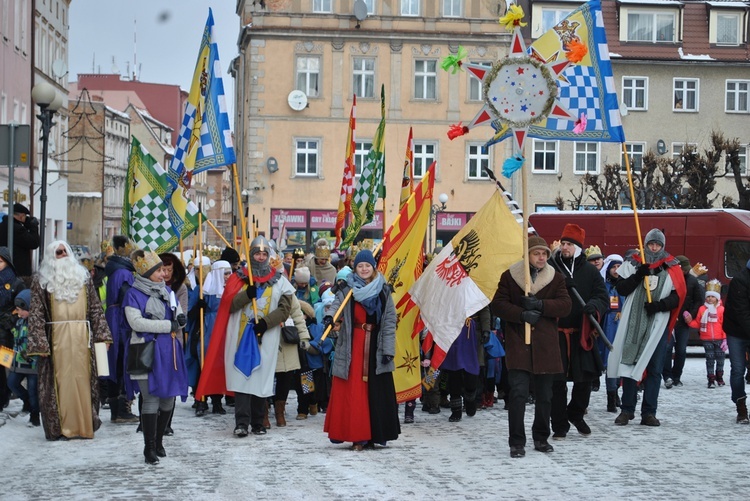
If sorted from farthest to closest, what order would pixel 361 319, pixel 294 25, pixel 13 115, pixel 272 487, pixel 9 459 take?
pixel 294 25 < pixel 13 115 < pixel 361 319 < pixel 9 459 < pixel 272 487

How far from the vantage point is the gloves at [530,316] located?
11383mm

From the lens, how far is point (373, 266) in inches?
476

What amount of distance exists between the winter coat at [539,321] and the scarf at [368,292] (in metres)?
1.06

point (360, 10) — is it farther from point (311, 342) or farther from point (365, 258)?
point (365, 258)

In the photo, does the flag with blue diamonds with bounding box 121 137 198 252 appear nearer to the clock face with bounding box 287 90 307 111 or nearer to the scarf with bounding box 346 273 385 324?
the scarf with bounding box 346 273 385 324

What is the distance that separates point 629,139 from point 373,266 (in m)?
44.7

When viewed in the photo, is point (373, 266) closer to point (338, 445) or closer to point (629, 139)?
point (338, 445)

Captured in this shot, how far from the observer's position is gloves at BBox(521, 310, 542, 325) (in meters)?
11.4

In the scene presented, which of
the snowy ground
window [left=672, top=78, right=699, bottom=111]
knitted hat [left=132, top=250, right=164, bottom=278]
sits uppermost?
window [left=672, top=78, right=699, bottom=111]

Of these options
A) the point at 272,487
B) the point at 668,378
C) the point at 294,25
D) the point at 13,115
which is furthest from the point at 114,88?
the point at 272,487

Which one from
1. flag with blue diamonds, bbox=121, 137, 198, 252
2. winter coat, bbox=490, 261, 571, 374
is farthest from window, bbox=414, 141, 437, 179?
winter coat, bbox=490, 261, 571, 374

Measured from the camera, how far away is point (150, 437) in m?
10.9

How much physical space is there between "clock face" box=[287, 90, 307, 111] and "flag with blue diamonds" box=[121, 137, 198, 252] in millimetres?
34736

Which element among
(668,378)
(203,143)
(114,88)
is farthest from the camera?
(114,88)
